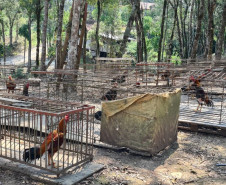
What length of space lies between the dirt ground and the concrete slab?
0.31 feet

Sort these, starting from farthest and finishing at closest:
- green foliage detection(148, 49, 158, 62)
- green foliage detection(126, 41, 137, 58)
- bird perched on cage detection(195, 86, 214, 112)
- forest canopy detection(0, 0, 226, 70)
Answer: green foliage detection(126, 41, 137, 58)
green foliage detection(148, 49, 158, 62)
forest canopy detection(0, 0, 226, 70)
bird perched on cage detection(195, 86, 214, 112)

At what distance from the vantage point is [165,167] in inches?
259

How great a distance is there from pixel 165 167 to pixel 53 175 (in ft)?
8.41

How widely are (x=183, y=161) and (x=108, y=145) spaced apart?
6.46 ft

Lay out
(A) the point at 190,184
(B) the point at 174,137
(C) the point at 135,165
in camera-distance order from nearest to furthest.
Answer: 1. (A) the point at 190,184
2. (C) the point at 135,165
3. (B) the point at 174,137

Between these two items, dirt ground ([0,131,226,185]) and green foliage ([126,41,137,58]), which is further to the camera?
green foliage ([126,41,137,58])

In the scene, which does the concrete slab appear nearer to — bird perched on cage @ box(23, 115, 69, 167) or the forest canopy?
bird perched on cage @ box(23, 115, 69, 167)

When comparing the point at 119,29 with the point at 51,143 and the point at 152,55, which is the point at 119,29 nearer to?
the point at 152,55

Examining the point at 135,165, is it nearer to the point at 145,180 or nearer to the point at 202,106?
the point at 145,180

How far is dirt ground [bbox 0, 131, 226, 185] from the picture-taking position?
5.77m

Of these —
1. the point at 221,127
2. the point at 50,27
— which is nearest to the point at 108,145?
the point at 221,127

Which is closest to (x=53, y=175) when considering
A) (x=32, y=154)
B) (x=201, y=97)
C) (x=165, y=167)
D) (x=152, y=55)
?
(x=32, y=154)

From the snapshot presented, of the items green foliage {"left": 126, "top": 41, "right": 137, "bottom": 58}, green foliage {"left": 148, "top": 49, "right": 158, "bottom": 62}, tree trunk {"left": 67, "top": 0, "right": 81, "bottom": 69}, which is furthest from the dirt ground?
green foliage {"left": 126, "top": 41, "right": 137, "bottom": 58}

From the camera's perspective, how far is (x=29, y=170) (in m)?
5.80
